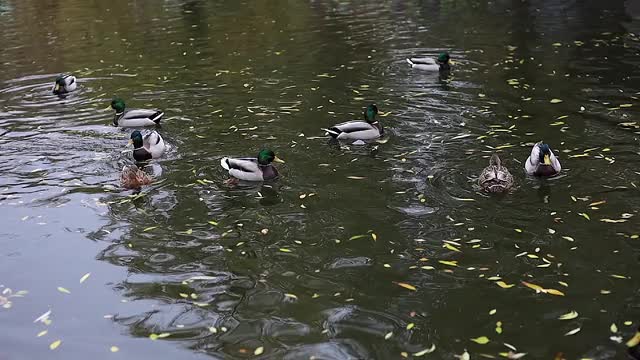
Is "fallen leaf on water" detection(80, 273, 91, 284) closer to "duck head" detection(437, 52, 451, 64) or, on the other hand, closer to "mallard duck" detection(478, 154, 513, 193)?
"mallard duck" detection(478, 154, 513, 193)

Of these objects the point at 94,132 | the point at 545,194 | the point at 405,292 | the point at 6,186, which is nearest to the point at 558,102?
the point at 545,194

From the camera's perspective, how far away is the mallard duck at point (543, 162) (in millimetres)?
9805

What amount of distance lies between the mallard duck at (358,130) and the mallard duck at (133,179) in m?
3.32

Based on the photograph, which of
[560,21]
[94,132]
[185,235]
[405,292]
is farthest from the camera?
[560,21]

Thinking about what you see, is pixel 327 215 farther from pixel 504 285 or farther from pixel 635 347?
pixel 635 347

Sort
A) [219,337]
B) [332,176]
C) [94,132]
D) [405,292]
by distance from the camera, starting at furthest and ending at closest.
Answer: [94,132] → [332,176] → [405,292] → [219,337]

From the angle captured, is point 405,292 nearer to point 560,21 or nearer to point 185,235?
point 185,235

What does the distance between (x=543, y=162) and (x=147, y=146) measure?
6311 mm

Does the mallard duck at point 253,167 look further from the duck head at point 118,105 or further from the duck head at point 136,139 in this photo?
the duck head at point 118,105

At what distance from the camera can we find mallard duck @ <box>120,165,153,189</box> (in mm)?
10164

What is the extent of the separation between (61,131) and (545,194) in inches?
353

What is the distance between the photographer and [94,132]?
1316 cm

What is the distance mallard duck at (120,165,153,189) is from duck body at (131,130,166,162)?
2.92 feet

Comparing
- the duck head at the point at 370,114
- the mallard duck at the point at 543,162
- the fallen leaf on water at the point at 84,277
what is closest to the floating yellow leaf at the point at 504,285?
the mallard duck at the point at 543,162
